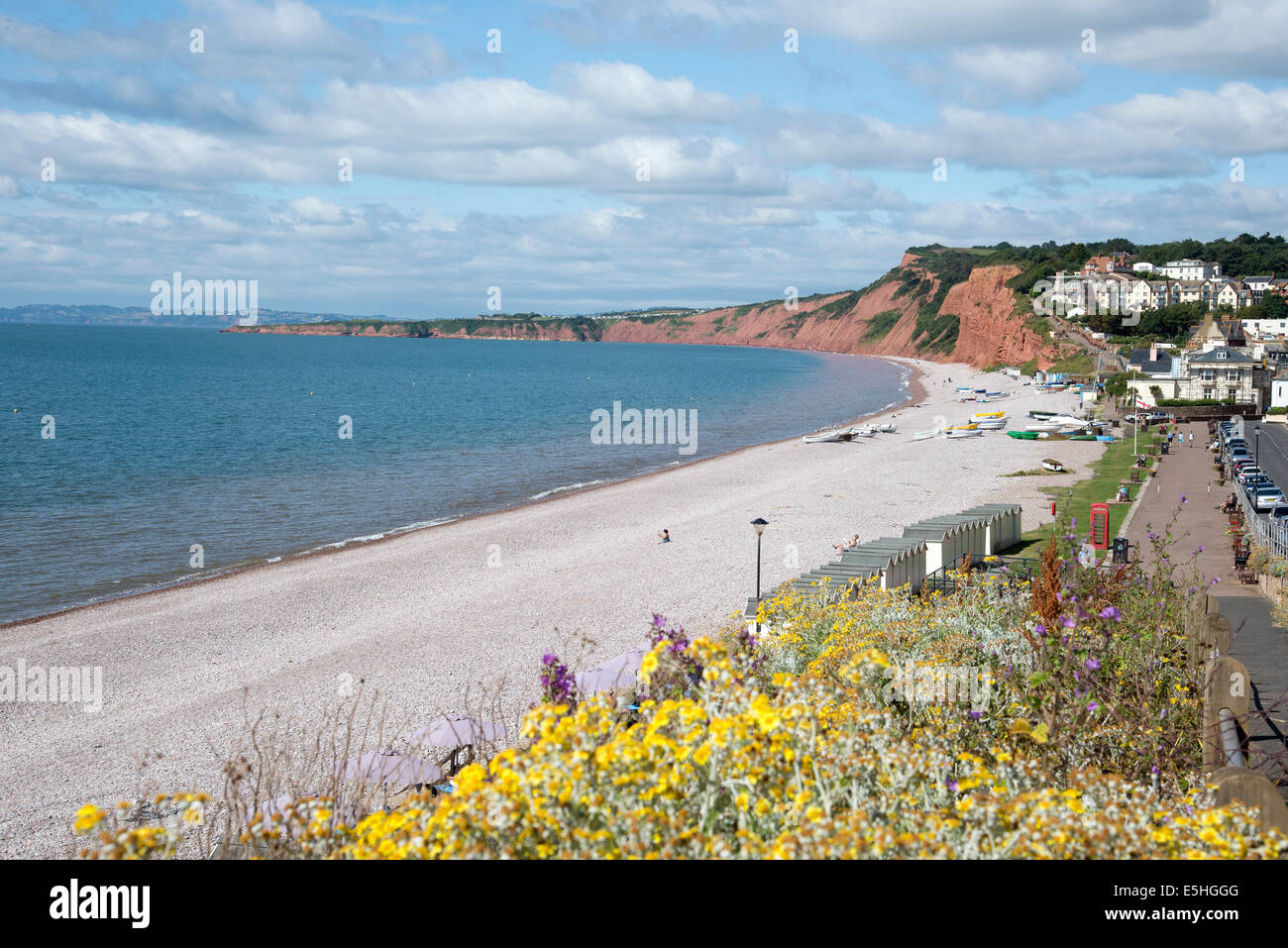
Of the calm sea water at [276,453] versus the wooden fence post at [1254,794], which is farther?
the calm sea water at [276,453]

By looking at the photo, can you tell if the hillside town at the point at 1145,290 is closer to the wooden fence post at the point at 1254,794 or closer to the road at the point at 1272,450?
the road at the point at 1272,450

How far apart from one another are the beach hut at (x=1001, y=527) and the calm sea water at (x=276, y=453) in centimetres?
2126

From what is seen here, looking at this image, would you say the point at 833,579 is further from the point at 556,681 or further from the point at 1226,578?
the point at 556,681

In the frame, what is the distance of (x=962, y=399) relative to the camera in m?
86.3

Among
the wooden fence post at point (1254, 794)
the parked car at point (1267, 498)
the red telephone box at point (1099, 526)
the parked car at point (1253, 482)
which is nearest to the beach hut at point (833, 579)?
the wooden fence post at point (1254, 794)

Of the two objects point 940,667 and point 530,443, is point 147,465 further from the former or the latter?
point 940,667

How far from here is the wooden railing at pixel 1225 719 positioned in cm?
432

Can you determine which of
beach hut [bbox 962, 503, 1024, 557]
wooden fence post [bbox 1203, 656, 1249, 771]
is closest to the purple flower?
wooden fence post [bbox 1203, 656, 1249, 771]

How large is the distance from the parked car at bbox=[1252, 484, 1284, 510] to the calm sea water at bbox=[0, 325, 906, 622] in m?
27.4

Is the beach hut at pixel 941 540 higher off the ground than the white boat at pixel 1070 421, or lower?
lower

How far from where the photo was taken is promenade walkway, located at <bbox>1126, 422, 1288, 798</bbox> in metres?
8.71

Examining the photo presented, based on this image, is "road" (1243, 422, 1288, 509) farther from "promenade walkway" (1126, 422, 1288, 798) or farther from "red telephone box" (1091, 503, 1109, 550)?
"red telephone box" (1091, 503, 1109, 550)

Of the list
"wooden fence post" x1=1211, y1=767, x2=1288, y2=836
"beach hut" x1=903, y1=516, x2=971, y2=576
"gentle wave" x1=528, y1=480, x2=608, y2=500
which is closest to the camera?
"wooden fence post" x1=1211, y1=767, x2=1288, y2=836

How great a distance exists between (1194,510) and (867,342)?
568ft
